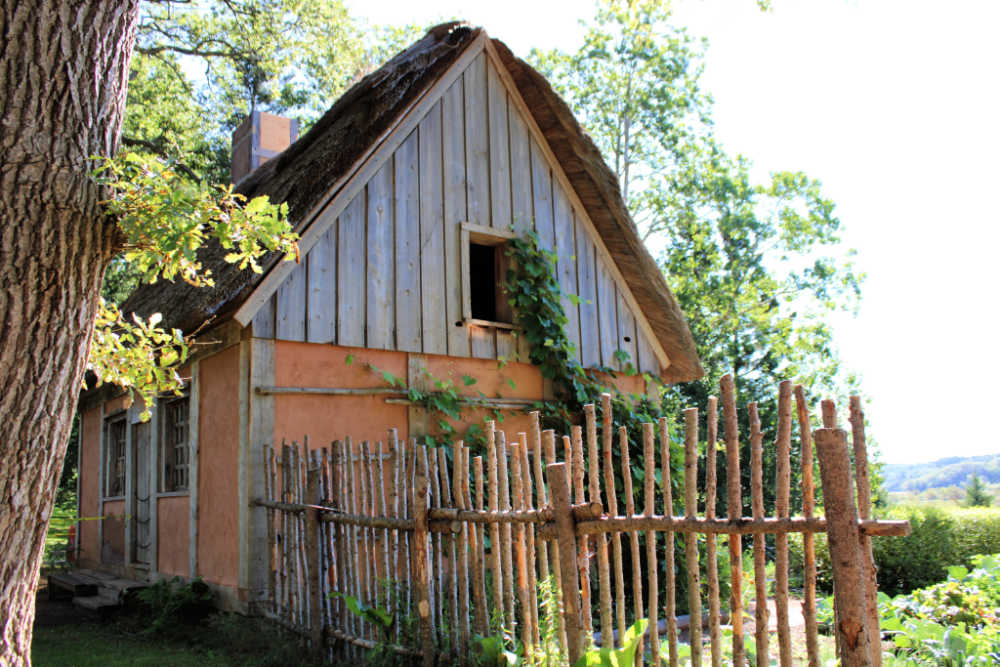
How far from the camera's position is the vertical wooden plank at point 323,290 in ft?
22.2

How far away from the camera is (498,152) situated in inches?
332

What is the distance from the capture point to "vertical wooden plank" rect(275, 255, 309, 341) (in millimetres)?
6582

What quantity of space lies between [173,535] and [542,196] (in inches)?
200

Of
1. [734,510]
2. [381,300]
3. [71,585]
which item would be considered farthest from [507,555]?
[71,585]

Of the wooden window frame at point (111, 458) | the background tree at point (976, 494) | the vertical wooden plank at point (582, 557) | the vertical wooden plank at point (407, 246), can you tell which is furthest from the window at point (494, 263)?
the background tree at point (976, 494)

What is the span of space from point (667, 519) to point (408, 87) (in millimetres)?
5205

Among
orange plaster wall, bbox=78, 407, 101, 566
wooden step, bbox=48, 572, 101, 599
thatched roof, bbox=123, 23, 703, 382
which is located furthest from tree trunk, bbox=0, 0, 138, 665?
orange plaster wall, bbox=78, 407, 101, 566

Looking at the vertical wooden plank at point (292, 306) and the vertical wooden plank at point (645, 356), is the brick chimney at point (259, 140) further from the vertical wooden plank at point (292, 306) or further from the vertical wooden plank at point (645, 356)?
the vertical wooden plank at point (645, 356)

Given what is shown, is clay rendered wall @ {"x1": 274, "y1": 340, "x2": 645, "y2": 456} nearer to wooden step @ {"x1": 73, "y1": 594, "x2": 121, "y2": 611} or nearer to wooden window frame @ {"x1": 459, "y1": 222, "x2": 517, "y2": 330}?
wooden window frame @ {"x1": 459, "y1": 222, "x2": 517, "y2": 330}

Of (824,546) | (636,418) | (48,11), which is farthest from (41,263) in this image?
(824,546)

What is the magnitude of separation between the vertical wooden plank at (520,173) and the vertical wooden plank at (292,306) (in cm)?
254

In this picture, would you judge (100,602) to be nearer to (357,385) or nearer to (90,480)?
(357,385)

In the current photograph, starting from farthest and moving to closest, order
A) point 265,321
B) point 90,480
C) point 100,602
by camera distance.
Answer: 1. point 90,480
2. point 100,602
3. point 265,321

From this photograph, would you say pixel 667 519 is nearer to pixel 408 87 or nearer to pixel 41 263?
pixel 41 263
